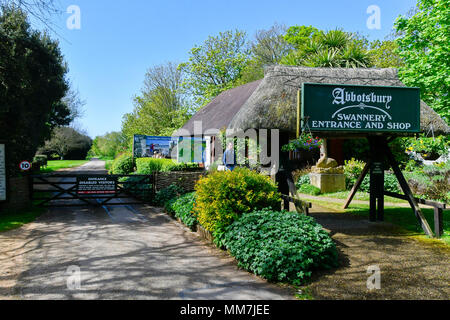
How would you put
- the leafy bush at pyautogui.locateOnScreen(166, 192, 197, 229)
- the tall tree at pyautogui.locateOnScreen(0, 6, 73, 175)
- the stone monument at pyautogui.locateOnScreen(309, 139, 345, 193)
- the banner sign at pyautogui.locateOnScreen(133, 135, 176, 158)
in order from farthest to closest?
the banner sign at pyautogui.locateOnScreen(133, 135, 176, 158) < the stone monument at pyautogui.locateOnScreen(309, 139, 345, 193) < the tall tree at pyautogui.locateOnScreen(0, 6, 73, 175) < the leafy bush at pyautogui.locateOnScreen(166, 192, 197, 229)

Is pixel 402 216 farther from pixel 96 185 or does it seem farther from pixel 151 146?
pixel 151 146

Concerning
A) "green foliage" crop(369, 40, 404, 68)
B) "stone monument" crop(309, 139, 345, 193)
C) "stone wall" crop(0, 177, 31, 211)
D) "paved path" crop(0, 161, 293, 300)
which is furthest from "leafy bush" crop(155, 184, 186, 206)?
"green foliage" crop(369, 40, 404, 68)

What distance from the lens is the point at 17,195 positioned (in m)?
11.0

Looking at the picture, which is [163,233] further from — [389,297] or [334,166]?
[334,166]

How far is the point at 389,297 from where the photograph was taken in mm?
4527

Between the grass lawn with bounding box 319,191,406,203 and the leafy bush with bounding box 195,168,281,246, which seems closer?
the leafy bush with bounding box 195,168,281,246


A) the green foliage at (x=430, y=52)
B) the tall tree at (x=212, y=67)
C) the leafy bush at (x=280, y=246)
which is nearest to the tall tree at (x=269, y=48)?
the tall tree at (x=212, y=67)

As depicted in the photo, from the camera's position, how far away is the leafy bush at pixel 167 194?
12.2m

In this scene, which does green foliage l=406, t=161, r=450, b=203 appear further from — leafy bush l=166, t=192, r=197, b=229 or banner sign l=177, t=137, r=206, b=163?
banner sign l=177, t=137, r=206, b=163

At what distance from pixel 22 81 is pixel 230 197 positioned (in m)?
8.59

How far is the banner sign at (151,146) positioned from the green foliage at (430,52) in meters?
17.3

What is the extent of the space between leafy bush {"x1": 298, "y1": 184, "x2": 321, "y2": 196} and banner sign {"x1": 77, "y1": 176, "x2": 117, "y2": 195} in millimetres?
8094

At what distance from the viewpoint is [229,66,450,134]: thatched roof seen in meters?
7.88
